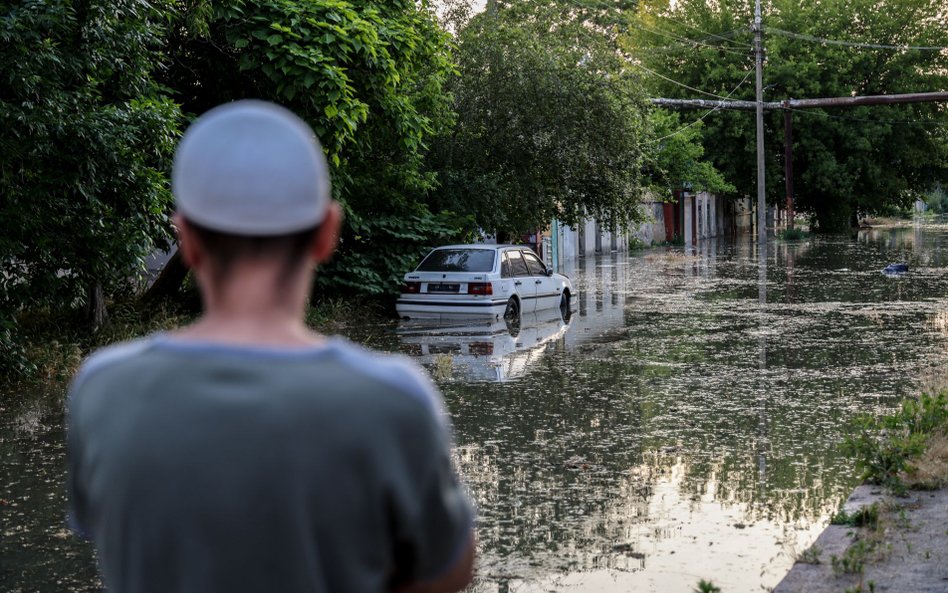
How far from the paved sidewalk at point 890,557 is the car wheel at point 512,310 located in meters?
13.0

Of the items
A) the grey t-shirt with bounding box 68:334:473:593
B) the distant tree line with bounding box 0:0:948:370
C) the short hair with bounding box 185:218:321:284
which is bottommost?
the grey t-shirt with bounding box 68:334:473:593

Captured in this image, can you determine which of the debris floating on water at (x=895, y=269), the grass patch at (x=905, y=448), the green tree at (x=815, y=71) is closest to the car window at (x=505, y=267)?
the grass patch at (x=905, y=448)

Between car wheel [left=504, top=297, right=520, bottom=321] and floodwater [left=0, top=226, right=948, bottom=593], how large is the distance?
0.90m

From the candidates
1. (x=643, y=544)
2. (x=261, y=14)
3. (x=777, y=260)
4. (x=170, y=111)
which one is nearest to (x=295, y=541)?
(x=643, y=544)

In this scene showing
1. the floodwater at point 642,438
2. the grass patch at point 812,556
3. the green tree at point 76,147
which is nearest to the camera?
the grass patch at point 812,556

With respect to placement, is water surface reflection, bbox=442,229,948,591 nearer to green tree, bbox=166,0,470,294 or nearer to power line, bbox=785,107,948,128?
green tree, bbox=166,0,470,294

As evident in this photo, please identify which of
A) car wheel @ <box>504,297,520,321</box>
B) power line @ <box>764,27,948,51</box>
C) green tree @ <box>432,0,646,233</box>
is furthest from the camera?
power line @ <box>764,27,948,51</box>

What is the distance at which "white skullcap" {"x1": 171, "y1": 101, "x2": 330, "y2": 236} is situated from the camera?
1.94 meters

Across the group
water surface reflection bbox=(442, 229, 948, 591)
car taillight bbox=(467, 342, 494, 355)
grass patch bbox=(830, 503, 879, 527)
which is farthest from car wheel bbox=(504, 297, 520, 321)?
grass patch bbox=(830, 503, 879, 527)

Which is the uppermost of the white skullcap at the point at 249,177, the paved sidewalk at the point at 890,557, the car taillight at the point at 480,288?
the white skullcap at the point at 249,177

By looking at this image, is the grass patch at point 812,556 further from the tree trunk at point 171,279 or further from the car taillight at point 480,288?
the tree trunk at point 171,279

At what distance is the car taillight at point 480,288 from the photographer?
19562 mm

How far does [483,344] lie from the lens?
16.6m

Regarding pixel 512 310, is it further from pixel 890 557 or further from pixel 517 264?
pixel 890 557
